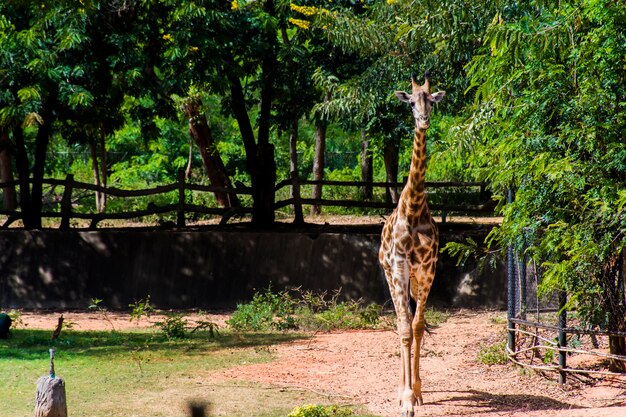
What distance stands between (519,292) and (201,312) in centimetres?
692

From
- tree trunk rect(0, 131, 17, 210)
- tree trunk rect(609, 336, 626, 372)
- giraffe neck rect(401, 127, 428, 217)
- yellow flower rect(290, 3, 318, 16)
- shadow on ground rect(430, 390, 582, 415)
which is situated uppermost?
yellow flower rect(290, 3, 318, 16)

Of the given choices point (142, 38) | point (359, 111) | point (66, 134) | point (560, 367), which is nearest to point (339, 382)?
point (560, 367)

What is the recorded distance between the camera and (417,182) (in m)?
9.27

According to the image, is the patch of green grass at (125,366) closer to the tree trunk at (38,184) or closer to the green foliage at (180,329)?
the green foliage at (180,329)

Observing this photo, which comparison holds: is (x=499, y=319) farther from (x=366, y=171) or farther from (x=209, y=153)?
(x=366, y=171)

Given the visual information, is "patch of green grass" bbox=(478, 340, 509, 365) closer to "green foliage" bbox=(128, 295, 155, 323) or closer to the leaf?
"green foliage" bbox=(128, 295, 155, 323)

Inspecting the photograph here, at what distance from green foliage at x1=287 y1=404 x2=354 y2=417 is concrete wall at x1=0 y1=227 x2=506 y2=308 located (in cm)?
840

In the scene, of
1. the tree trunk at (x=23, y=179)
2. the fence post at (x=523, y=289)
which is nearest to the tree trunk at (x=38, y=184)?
the tree trunk at (x=23, y=179)

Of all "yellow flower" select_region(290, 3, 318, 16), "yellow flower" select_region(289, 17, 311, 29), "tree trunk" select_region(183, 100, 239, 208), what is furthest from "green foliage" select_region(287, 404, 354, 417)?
"tree trunk" select_region(183, 100, 239, 208)

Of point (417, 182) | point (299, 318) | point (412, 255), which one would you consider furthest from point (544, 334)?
point (299, 318)

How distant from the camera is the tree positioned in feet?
30.0

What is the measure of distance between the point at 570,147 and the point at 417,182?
1736 millimetres

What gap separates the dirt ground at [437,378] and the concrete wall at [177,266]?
3316mm

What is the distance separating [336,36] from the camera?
1580 cm
